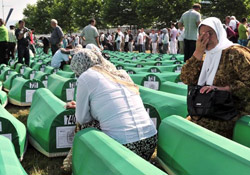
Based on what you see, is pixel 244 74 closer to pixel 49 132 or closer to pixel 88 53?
pixel 88 53

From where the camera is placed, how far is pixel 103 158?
1963 mm

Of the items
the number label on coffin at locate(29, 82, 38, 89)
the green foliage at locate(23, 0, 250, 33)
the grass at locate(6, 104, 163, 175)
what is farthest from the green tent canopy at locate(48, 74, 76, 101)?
the green foliage at locate(23, 0, 250, 33)

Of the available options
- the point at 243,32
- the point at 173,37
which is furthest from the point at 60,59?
the point at 243,32

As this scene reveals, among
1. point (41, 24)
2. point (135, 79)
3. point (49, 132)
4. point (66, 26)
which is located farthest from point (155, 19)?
point (49, 132)

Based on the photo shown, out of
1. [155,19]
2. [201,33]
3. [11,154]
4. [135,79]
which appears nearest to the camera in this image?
[11,154]

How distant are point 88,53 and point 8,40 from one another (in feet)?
27.9

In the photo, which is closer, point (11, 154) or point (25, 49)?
point (11, 154)

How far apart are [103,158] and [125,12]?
48737mm

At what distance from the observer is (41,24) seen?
64875 millimetres

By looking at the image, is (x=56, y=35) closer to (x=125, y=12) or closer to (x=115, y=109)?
(x=115, y=109)

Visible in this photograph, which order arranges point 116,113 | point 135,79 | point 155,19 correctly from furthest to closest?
point 155,19
point 135,79
point 116,113

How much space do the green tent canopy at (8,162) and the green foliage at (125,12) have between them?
4115 centimetres

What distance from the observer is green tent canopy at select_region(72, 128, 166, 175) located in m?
1.77

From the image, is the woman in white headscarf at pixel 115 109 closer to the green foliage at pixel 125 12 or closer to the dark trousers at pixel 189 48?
the dark trousers at pixel 189 48
